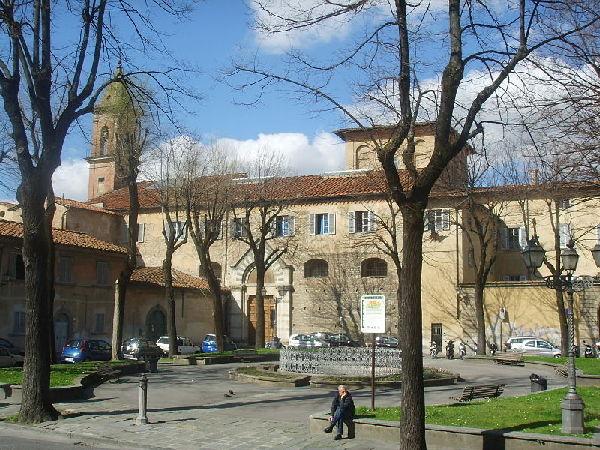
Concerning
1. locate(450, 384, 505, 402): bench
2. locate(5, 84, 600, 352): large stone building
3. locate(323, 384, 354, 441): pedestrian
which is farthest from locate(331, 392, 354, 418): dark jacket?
locate(5, 84, 600, 352): large stone building

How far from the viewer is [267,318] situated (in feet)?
171

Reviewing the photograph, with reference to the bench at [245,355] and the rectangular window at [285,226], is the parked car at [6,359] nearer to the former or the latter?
the bench at [245,355]

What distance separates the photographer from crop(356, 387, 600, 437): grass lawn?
1251 cm

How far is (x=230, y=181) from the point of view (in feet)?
128

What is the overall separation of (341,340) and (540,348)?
12197mm

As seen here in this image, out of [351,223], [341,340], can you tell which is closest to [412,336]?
[341,340]

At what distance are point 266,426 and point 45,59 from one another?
29.9 feet

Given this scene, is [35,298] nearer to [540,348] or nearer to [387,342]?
[387,342]

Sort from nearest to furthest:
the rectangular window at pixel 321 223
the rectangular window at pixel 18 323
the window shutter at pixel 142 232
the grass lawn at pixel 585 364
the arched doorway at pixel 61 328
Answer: the grass lawn at pixel 585 364
the rectangular window at pixel 18 323
the arched doorway at pixel 61 328
the rectangular window at pixel 321 223
the window shutter at pixel 142 232

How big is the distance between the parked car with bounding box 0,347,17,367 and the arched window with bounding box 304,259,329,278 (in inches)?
902

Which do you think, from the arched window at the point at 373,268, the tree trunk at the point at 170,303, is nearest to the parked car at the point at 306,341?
the arched window at the point at 373,268

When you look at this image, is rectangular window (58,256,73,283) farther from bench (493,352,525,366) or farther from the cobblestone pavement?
bench (493,352,525,366)

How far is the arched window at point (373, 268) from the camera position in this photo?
48812 millimetres

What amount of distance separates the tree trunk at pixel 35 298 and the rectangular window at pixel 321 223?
3573cm
